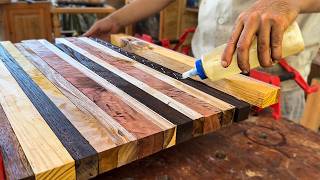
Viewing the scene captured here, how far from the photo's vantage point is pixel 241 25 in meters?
0.64

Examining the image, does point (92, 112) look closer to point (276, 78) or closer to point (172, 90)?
point (172, 90)

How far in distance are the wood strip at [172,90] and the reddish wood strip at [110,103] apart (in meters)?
0.12

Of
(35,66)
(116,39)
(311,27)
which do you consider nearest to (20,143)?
(35,66)

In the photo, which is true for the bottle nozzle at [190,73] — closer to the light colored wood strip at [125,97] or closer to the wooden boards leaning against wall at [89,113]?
the wooden boards leaning against wall at [89,113]

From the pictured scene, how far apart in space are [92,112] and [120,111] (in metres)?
0.06

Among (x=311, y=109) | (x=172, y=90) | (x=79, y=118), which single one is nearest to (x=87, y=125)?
(x=79, y=118)

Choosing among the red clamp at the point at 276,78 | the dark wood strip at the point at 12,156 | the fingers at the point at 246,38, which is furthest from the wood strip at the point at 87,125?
the red clamp at the point at 276,78

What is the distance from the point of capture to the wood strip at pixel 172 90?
646mm

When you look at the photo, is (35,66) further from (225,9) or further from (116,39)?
(225,9)

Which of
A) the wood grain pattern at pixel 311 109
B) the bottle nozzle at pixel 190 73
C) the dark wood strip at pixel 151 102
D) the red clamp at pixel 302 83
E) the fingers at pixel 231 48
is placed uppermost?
the fingers at pixel 231 48

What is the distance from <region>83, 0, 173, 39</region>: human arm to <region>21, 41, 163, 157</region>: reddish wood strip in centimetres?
42

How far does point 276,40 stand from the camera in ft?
1.97

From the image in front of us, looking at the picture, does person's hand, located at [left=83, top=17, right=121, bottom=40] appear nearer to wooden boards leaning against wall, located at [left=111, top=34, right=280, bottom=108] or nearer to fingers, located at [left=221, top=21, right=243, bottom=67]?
wooden boards leaning against wall, located at [left=111, top=34, right=280, bottom=108]

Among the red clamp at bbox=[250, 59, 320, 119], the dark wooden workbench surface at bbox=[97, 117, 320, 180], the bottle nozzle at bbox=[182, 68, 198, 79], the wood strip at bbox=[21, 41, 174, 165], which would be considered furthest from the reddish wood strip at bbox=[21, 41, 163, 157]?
the red clamp at bbox=[250, 59, 320, 119]
